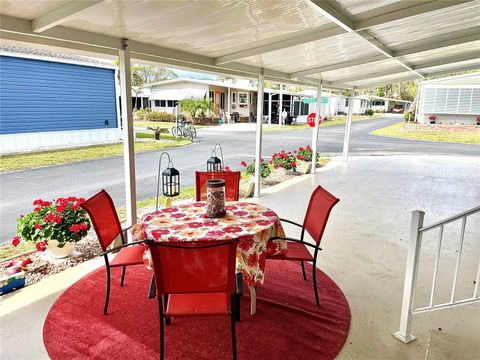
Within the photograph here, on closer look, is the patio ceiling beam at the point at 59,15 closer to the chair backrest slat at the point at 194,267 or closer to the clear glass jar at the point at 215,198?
the clear glass jar at the point at 215,198

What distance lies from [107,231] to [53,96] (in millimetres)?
9991

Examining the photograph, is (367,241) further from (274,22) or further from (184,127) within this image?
(184,127)

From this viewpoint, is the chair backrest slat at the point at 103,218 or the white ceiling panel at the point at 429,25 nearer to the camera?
the chair backrest slat at the point at 103,218

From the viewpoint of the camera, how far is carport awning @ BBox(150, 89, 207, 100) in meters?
23.2

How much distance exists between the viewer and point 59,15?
2426mm

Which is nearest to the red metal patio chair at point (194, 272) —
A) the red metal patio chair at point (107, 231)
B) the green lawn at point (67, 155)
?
the red metal patio chair at point (107, 231)

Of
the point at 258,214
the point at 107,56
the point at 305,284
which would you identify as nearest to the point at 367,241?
the point at 305,284

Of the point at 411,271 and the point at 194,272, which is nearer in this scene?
the point at 194,272

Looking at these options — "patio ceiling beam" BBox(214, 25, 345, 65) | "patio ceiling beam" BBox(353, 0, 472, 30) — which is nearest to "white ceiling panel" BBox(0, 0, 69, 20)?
"patio ceiling beam" BBox(214, 25, 345, 65)

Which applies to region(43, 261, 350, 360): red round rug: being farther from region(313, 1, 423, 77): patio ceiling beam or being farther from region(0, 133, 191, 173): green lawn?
region(0, 133, 191, 173): green lawn

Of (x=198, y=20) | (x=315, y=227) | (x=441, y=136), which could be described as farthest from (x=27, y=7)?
(x=441, y=136)

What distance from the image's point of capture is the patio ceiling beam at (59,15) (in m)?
2.31

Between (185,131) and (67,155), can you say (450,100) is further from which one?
(67,155)

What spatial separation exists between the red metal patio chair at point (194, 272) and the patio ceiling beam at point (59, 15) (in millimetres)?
1735
